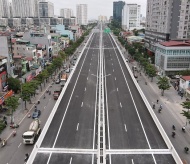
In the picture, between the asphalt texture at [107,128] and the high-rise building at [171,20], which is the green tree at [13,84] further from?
the high-rise building at [171,20]

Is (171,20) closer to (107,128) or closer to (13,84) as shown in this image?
(13,84)

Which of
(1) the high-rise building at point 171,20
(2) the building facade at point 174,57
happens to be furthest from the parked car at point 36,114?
(1) the high-rise building at point 171,20

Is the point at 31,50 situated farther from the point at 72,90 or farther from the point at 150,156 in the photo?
the point at 150,156

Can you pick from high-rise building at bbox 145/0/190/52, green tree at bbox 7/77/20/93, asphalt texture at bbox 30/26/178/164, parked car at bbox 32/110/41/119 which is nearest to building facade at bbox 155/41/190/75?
high-rise building at bbox 145/0/190/52

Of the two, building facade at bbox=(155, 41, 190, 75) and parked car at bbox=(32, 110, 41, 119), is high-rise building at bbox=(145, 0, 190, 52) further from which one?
parked car at bbox=(32, 110, 41, 119)

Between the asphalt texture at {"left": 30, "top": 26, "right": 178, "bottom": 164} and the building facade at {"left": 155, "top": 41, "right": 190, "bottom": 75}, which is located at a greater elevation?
the building facade at {"left": 155, "top": 41, "right": 190, "bottom": 75}

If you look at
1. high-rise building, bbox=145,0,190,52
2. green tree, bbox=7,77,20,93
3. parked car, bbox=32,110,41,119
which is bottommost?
parked car, bbox=32,110,41,119

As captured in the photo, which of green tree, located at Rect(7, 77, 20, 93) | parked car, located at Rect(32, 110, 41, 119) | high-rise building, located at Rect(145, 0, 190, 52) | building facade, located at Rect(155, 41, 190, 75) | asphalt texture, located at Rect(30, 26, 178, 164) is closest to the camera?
asphalt texture, located at Rect(30, 26, 178, 164)

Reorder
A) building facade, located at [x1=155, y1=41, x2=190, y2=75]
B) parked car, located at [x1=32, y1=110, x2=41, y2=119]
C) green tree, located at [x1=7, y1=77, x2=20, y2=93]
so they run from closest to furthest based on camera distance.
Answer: parked car, located at [x1=32, y1=110, x2=41, y2=119] → green tree, located at [x1=7, y1=77, x2=20, y2=93] → building facade, located at [x1=155, y1=41, x2=190, y2=75]
